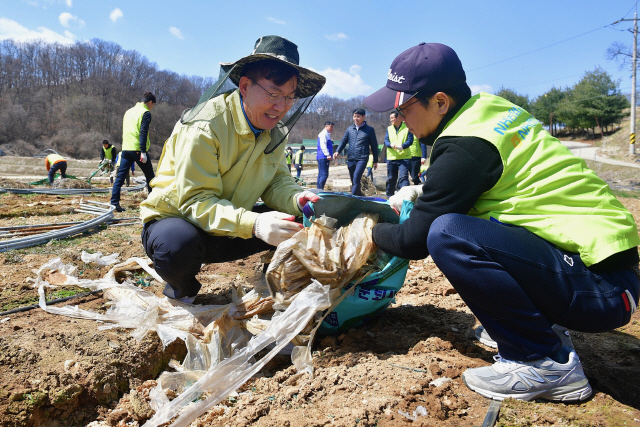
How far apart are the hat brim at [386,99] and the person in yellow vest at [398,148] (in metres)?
5.96

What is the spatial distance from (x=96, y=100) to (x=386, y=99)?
183 ft

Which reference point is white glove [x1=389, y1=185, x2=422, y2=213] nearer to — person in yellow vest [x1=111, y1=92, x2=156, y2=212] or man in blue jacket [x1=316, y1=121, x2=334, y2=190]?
person in yellow vest [x1=111, y1=92, x2=156, y2=212]

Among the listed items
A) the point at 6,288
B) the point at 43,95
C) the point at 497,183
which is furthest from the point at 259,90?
the point at 43,95

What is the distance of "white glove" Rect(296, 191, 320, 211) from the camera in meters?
2.10

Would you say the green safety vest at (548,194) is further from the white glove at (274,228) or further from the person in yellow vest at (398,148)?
the person in yellow vest at (398,148)

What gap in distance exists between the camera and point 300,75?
229 cm

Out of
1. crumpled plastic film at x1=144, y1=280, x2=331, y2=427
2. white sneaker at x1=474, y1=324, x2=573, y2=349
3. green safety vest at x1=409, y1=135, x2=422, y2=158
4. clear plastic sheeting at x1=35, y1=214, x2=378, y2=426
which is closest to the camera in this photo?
crumpled plastic film at x1=144, y1=280, x2=331, y2=427

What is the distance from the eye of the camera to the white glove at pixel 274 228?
186cm

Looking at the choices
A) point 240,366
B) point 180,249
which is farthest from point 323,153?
point 240,366

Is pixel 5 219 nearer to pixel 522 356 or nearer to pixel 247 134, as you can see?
pixel 247 134

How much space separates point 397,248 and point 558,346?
0.66m

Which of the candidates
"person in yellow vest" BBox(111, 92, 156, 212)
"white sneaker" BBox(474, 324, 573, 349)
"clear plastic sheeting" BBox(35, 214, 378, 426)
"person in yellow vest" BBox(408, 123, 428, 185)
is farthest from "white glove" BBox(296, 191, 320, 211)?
"person in yellow vest" BBox(408, 123, 428, 185)

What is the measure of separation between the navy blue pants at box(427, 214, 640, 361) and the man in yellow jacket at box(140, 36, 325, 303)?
0.76m

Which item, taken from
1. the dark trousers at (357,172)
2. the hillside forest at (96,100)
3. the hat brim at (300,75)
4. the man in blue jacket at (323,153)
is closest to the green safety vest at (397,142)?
the dark trousers at (357,172)
